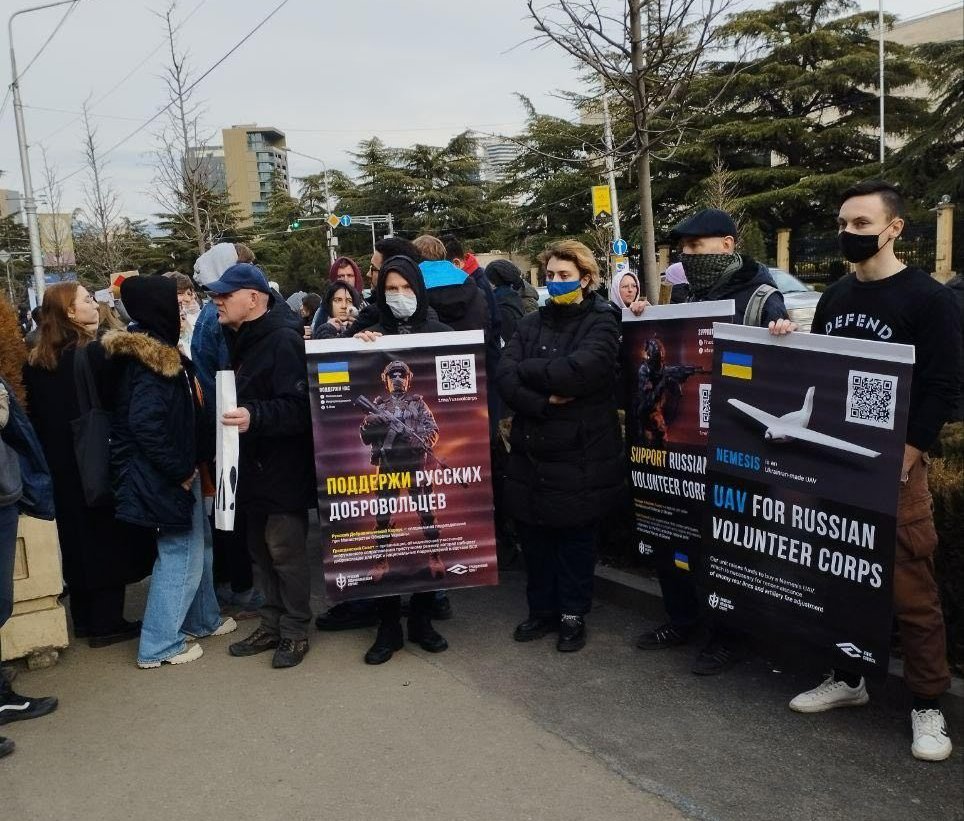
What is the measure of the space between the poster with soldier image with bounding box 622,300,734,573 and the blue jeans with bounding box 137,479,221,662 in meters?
2.35

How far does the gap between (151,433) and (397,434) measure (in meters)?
1.23

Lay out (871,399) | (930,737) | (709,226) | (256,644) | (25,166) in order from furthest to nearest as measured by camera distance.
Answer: (25,166) < (256,644) < (709,226) < (930,737) < (871,399)

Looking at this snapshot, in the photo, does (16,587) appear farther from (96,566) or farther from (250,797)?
(250,797)

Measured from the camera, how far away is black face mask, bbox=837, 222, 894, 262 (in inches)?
122

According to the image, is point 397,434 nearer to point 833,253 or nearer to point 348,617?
point 348,617

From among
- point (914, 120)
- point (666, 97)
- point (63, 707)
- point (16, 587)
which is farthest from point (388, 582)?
point (914, 120)

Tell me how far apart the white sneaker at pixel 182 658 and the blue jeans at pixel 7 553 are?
34.0 inches

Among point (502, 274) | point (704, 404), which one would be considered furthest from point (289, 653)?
point (502, 274)

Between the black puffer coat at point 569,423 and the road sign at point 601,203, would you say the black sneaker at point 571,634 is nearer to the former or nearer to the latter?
the black puffer coat at point 569,423

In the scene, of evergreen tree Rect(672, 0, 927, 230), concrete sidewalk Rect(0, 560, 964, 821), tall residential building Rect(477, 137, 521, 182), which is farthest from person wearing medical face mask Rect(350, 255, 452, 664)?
tall residential building Rect(477, 137, 521, 182)

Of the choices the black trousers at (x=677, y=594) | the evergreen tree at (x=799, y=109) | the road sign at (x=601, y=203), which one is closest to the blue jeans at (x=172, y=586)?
the black trousers at (x=677, y=594)

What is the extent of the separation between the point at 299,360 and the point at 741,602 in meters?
2.39

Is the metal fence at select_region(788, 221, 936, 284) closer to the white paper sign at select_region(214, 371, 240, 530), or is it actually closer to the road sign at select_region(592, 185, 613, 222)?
the road sign at select_region(592, 185, 613, 222)

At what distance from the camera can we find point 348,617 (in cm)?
485
